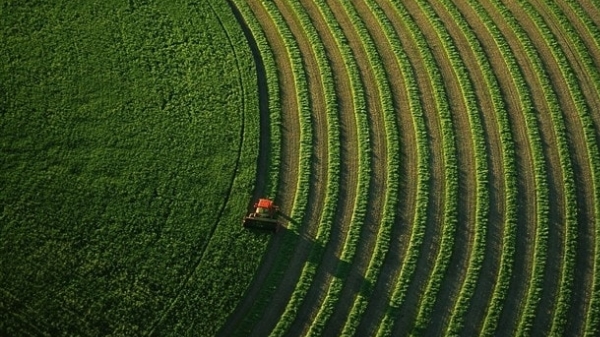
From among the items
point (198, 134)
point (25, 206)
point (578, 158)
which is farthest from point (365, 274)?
point (25, 206)

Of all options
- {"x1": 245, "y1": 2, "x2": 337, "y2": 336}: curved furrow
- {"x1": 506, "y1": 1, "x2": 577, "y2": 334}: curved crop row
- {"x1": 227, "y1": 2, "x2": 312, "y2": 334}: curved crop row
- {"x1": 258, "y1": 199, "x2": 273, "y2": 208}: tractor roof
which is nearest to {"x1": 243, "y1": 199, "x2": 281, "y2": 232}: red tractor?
{"x1": 258, "y1": 199, "x2": 273, "y2": 208}: tractor roof

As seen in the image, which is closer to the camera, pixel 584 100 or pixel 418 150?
pixel 418 150

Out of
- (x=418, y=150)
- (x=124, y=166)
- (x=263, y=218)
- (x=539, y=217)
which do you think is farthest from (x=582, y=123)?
(x=124, y=166)

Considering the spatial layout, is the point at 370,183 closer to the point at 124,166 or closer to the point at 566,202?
the point at 566,202

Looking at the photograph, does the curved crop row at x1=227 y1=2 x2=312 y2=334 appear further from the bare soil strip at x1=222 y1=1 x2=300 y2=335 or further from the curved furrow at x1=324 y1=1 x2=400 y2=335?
the curved furrow at x1=324 y1=1 x2=400 y2=335

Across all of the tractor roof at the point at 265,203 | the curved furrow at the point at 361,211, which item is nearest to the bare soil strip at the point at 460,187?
the curved furrow at the point at 361,211

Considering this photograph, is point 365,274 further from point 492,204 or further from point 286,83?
point 286,83
